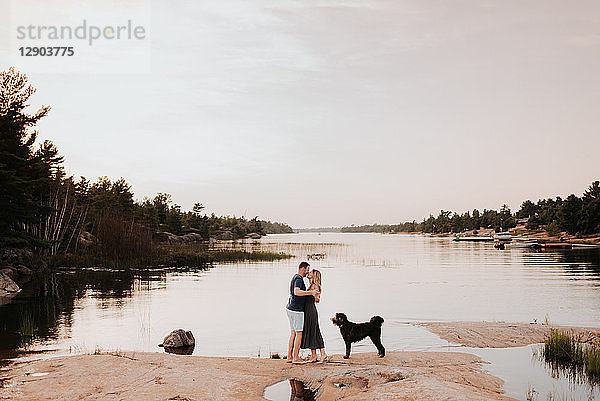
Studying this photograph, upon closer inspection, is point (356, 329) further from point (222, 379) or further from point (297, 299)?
point (222, 379)

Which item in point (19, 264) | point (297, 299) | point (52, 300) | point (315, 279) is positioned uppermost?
point (315, 279)

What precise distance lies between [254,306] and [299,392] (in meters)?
16.8

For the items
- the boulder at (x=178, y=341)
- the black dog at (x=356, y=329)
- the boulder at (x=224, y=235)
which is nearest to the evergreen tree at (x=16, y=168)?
the boulder at (x=178, y=341)

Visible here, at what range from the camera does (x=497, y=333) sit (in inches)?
732

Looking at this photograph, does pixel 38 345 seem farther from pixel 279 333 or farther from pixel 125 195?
pixel 125 195

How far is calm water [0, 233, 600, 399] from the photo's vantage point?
17406 millimetres

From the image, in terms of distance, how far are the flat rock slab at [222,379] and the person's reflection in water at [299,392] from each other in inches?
7.8

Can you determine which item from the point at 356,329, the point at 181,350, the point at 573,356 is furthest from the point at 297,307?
the point at 573,356

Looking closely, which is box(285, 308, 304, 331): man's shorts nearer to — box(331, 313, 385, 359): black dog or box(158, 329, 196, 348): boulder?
box(331, 313, 385, 359): black dog

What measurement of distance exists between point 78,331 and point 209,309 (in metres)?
8.02

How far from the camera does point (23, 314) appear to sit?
2156 centimetres

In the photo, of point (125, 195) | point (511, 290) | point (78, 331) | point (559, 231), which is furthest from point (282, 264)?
point (559, 231)

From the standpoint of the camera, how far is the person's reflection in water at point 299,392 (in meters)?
9.95

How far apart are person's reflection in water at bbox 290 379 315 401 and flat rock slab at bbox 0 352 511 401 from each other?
0.20m
